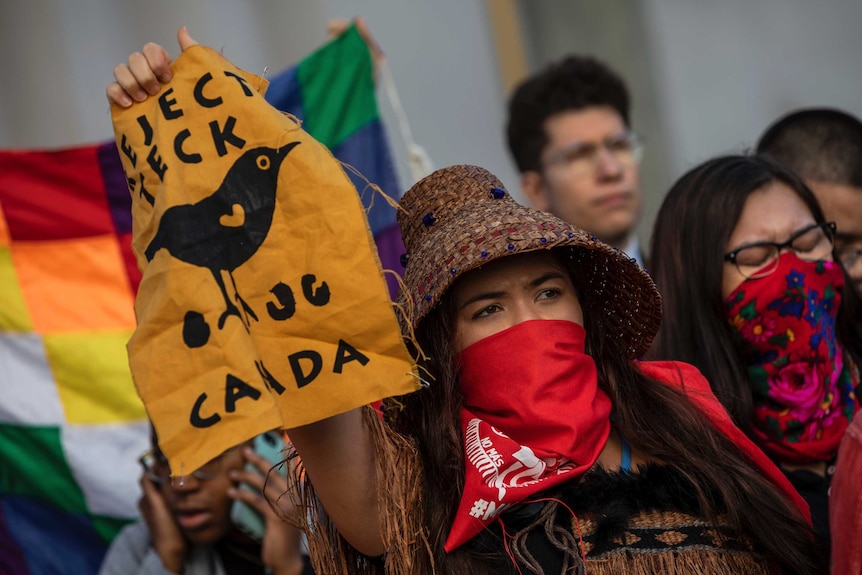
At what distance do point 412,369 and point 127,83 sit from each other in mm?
761

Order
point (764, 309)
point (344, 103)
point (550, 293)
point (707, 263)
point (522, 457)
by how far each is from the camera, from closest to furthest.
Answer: point (522, 457), point (550, 293), point (764, 309), point (707, 263), point (344, 103)

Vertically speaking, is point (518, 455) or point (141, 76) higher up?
point (141, 76)

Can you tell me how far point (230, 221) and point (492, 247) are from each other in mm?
538

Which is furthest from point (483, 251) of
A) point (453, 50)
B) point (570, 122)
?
point (453, 50)

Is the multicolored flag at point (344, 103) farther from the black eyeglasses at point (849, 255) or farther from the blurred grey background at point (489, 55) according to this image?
the black eyeglasses at point (849, 255)

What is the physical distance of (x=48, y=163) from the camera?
402cm

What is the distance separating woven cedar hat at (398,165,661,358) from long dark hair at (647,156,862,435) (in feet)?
1.47

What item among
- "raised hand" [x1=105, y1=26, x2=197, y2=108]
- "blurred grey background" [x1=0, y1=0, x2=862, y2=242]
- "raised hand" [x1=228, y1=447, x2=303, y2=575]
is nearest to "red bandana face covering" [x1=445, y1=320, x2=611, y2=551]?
A: "raised hand" [x1=105, y1=26, x2=197, y2=108]

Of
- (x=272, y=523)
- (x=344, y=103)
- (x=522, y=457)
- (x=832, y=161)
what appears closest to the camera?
(x=522, y=457)

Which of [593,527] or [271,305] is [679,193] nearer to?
[593,527]

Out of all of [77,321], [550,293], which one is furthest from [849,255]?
[77,321]

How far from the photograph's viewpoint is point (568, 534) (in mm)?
2162

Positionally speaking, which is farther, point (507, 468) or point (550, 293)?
point (550, 293)

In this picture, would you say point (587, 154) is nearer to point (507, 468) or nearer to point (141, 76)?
point (507, 468)
